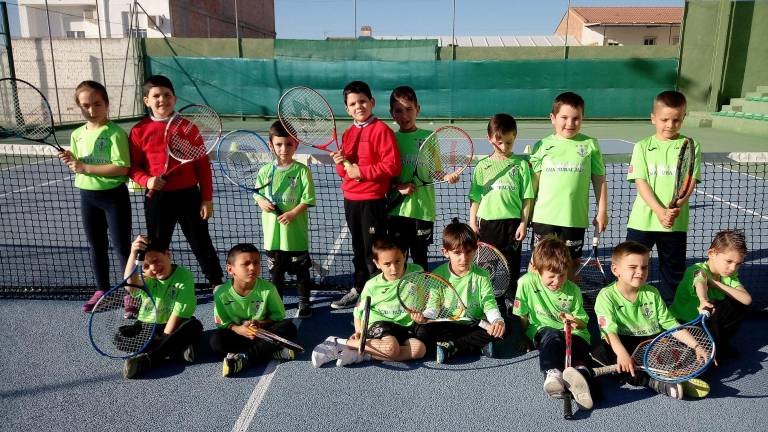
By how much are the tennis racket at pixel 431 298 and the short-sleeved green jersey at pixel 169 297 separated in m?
1.21

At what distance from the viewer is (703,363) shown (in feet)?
8.88

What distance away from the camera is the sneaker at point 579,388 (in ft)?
8.79

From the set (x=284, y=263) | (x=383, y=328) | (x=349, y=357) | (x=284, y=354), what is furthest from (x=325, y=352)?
(x=284, y=263)

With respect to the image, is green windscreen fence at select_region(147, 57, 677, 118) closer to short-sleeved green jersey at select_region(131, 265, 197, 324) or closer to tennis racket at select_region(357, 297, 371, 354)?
short-sleeved green jersey at select_region(131, 265, 197, 324)

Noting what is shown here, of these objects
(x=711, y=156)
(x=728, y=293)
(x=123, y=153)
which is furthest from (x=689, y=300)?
(x=123, y=153)

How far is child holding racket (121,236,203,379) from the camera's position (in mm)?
3150

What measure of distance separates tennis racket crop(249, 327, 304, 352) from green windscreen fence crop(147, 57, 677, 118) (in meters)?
14.7

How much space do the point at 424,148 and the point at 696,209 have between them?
4971 mm

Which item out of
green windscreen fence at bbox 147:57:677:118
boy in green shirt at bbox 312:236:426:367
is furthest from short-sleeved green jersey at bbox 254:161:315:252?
green windscreen fence at bbox 147:57:677:118

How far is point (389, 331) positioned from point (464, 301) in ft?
1.52

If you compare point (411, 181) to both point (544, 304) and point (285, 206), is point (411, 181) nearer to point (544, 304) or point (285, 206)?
point (285, 206)

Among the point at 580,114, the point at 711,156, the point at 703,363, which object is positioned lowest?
the point at 703,363

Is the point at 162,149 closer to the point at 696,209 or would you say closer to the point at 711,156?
the point at 711,156

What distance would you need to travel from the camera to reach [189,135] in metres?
3.60
